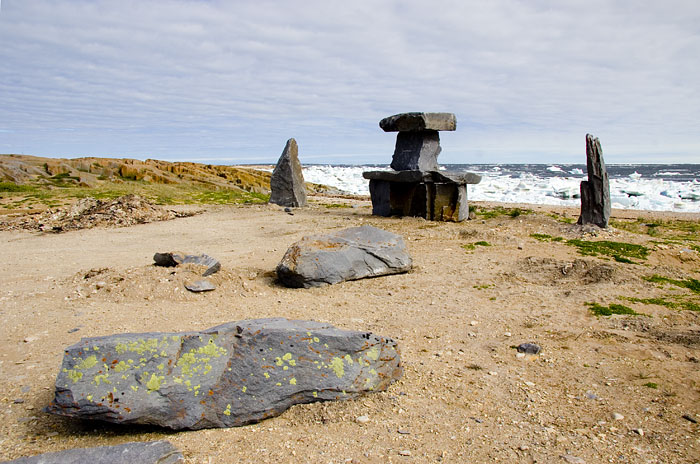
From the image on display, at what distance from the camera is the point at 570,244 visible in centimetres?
941

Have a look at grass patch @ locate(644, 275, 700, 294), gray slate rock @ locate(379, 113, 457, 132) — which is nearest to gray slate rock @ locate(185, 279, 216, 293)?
grass patch @ locate(644, 275, 700, 294)

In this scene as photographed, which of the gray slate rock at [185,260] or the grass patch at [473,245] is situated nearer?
the gray slate rock at [185,260]

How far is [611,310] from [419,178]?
7048 millimetres

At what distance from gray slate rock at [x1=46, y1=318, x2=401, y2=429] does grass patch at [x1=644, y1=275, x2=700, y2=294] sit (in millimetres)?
5063

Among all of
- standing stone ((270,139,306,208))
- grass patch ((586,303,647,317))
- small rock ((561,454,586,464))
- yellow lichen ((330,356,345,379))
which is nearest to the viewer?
small rock ((561,454,586,464))

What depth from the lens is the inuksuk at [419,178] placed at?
12.2 metres

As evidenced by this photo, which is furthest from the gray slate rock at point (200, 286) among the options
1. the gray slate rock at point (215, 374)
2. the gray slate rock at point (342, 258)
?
the gray slate rock at point (215, 374)

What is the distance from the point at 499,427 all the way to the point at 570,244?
693 cm

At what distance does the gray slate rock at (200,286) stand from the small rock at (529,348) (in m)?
3.84

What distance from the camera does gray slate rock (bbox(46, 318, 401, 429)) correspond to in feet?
10.5

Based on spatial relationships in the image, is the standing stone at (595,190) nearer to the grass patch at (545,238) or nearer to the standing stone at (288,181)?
the grass patch at (545,238)

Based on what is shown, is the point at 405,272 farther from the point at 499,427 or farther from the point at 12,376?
the point at 12,376

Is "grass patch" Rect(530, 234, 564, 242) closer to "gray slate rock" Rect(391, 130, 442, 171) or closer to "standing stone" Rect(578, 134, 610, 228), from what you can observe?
"standing stone" Rect(578, 134, 610, 228)

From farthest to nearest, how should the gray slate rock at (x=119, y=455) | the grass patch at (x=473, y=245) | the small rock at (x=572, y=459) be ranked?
the grass patch at (x=473, y=245), the small rock at (x=572, y=459), the gray slate rock at (x=119, y=455)
